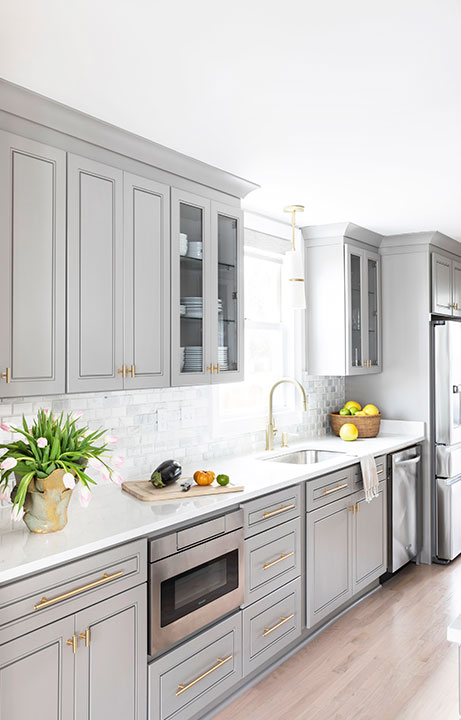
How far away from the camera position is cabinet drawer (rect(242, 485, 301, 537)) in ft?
9.29

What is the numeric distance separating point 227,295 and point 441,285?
93.6 inches

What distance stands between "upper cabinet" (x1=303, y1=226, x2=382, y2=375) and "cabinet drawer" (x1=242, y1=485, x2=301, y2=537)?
1.49 m

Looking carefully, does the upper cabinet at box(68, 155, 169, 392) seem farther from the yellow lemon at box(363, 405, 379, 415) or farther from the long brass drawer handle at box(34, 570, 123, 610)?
the yellow lemon at box(363, 405, 379, 415)

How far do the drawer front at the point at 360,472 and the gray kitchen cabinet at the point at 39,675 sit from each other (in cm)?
220

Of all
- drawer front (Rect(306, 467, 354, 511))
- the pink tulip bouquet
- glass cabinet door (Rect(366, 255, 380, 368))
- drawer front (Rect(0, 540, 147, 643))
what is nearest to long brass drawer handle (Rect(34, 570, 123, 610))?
drawer front (Rect(0, 540, 147, 643))

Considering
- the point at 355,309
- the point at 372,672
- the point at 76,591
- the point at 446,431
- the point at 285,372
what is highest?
the point at 355,309

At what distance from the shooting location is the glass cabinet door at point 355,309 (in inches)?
177

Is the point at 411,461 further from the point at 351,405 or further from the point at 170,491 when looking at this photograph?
the point at 170,491

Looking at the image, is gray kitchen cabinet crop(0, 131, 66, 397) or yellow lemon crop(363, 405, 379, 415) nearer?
gray kitchen cabinet crop(0, 131, 66, 397)

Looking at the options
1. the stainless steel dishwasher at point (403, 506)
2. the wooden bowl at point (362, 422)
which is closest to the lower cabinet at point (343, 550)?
the stainless steel dishwasher at point (403, 506)

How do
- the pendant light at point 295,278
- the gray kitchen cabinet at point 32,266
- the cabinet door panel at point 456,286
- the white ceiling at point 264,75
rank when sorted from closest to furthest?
the white ceiling at point 264,75, the gray kitchen cabinet at point 32,266, the pendant light at point 295,278, the cabinet door panel at point 456,286

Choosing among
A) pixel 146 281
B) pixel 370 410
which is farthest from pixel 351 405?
pixel 146 281

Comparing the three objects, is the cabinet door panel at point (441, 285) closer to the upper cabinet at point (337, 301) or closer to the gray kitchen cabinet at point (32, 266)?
the upper cabinet at point (337, 301)

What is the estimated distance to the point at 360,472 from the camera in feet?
12.6
